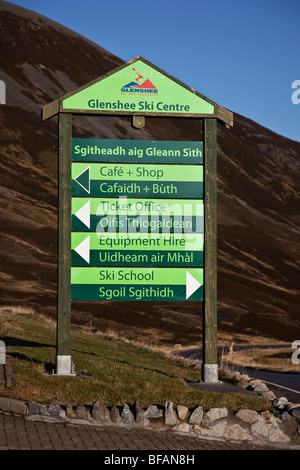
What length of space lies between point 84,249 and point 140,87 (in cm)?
385

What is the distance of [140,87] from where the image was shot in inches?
628

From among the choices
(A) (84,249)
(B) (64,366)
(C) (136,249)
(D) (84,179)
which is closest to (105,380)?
(B) (64,366)

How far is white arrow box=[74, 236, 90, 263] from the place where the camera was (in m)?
15.6

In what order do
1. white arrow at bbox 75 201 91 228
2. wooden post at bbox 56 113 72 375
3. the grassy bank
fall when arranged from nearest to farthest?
1. the grassy bank
2. wooden post at bbox 56 113 72 375
3. white arrow at bbox 75 201 91 228

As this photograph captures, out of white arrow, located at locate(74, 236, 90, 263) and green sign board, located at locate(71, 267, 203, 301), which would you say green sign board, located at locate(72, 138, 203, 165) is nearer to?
white arrow, located at locate(74, 236, 90, 263)

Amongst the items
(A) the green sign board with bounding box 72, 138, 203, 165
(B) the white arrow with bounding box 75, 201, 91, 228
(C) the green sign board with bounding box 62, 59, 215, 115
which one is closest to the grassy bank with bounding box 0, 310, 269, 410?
(B) the white arrow with bounding box 75, 201, 91, 228

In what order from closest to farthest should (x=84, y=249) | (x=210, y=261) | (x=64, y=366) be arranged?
(x=64, y=366) < (x=84, y=249) < (x=210, y=261)

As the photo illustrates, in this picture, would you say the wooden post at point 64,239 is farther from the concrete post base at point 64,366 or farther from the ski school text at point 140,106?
the ski school text at point 140,106

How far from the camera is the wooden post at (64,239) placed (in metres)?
15.0

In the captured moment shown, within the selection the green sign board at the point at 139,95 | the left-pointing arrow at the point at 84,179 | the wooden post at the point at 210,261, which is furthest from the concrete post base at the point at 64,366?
the green sign board at the point at 139,95

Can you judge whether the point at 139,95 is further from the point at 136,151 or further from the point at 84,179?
the point at 84,179

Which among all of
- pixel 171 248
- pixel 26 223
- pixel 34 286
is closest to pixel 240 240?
pixel 26 223

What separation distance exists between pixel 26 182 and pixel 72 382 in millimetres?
80917

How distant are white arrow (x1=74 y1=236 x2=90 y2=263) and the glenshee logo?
3.44 m
